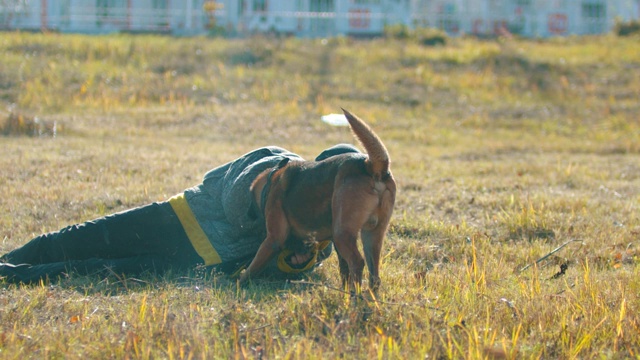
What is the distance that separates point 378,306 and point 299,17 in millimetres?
30387

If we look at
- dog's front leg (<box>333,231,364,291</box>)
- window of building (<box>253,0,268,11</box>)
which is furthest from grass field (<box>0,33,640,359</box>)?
window of building (<box>253,0,268,11</box>)

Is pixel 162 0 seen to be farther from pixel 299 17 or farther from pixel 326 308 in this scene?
pixel 326 308

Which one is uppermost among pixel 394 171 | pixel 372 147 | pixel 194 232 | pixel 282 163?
pixel 372 147

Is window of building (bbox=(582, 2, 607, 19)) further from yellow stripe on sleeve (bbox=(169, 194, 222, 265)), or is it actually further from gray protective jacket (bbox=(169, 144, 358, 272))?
yellow stripe on sleeve (bbox=(169, 194, 222, 265))

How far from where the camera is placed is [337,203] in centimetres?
457

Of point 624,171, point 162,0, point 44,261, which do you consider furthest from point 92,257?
point 162,0

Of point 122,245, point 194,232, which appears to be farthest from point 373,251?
point 122,245

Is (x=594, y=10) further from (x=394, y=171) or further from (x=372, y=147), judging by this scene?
(x=372, y=147)

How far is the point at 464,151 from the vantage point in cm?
1356

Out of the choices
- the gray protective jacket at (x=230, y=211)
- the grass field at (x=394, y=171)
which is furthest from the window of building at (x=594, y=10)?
the gray protective jacket at (x=230, y=211)

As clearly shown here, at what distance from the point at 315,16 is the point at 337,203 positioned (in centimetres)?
3019

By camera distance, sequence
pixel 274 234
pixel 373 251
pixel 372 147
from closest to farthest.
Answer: pixel 372 147 → pixel 373 251 → pixel 274 234

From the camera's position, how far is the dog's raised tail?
14.7 feet

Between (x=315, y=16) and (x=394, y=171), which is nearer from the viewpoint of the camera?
(x=394, y=171)
